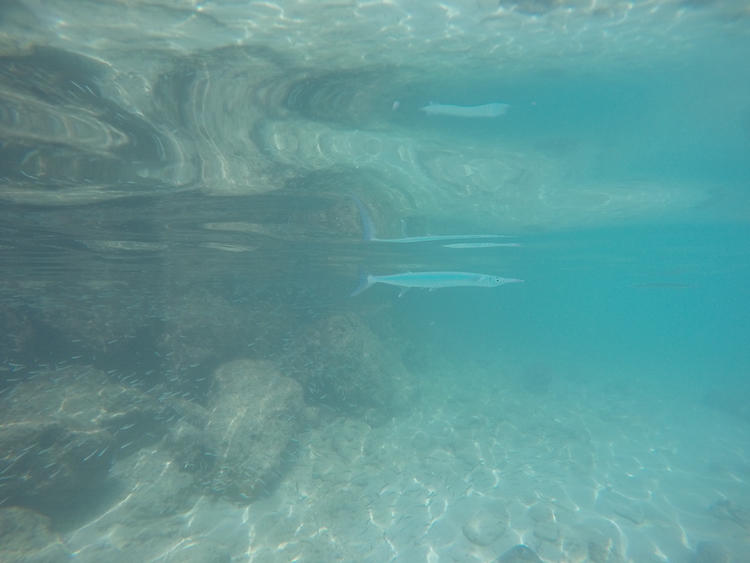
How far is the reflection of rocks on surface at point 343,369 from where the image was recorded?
15.2 meters

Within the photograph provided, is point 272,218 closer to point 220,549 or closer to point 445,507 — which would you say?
point 220,549

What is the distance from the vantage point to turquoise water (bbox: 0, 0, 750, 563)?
669 centimetres

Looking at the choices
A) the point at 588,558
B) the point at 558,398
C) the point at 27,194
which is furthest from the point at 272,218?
the point at 558,398

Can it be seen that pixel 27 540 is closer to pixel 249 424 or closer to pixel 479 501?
pixel 249 424

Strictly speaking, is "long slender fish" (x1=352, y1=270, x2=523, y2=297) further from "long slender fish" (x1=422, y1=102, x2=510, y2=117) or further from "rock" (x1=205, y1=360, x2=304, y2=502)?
"rock" (x1=205, y1=360, x2=304, y2=502)

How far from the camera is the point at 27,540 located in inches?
296

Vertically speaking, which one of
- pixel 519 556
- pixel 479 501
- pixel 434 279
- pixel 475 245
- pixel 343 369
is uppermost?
pixel 434 279

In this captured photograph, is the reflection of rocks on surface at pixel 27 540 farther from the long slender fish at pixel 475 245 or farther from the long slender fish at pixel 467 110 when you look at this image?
the long slender fish at pixel 475 245

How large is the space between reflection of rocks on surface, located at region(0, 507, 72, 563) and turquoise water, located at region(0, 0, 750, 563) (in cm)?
7

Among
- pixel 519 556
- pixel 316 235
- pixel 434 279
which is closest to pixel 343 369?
pixel 316 235

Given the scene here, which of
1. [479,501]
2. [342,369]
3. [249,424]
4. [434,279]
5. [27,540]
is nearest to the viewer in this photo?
[27,540]

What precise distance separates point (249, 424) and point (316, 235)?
837 cm

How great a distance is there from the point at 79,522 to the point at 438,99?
14.0m

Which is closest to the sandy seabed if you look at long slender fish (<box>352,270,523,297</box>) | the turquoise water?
the turquoise water
